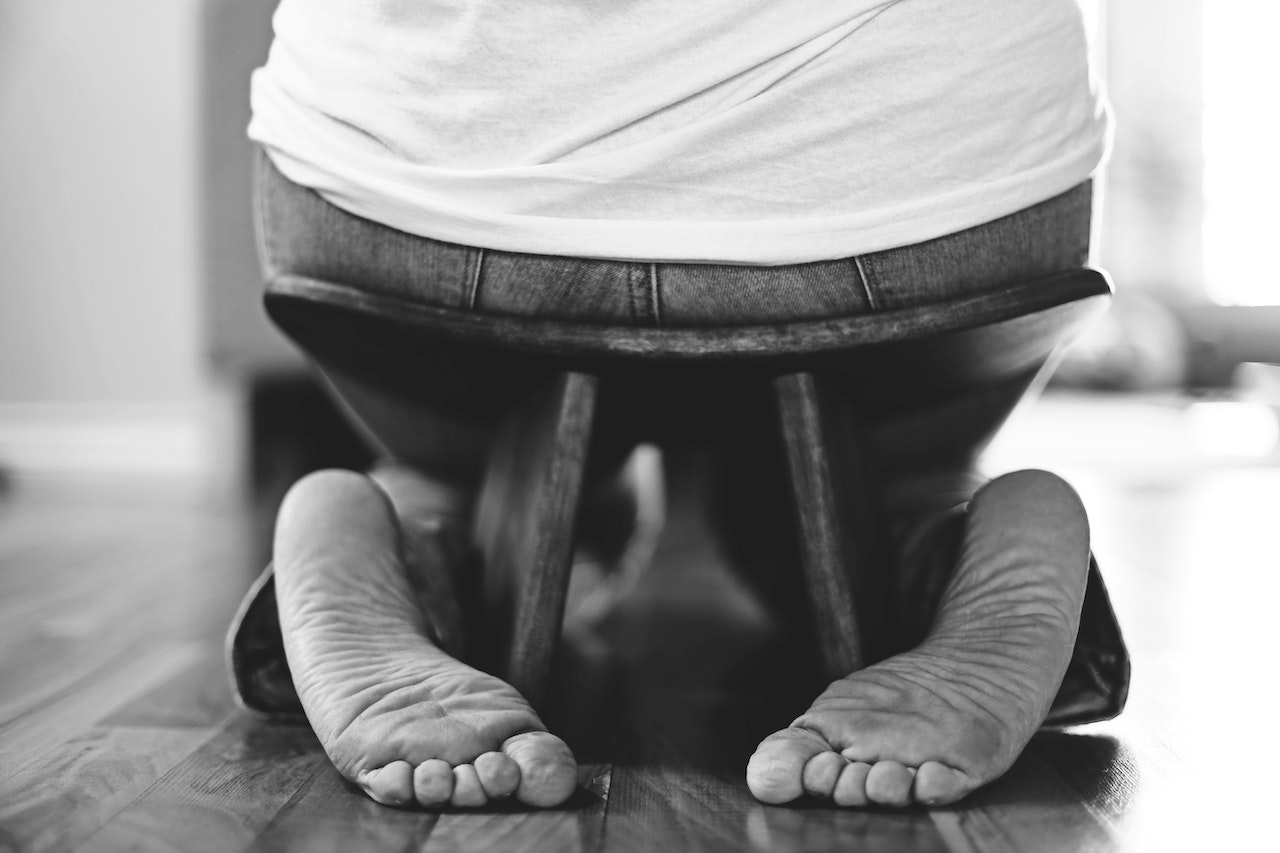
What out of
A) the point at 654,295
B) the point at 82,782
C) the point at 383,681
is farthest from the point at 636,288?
the point at 82,782

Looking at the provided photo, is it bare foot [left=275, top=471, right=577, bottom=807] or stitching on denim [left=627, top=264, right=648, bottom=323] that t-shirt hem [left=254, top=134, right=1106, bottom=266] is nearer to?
stitching on denim [left=627, top=264, right=648, bottom=323]

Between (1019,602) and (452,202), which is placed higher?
(452,202)

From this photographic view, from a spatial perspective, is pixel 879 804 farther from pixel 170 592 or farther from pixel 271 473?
pixel 271 473

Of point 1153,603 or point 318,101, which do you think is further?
point 1153,603

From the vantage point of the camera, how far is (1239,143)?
4496mm

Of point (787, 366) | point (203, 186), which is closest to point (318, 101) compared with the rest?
point (787, 366)

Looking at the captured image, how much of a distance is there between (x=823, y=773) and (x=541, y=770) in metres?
0.12

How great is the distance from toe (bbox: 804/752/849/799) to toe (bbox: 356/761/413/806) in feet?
0.55

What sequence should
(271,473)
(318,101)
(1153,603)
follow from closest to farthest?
(318,101), (1153,603), (271,473)

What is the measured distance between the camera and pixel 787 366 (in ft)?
1.87

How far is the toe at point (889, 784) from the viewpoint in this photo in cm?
48

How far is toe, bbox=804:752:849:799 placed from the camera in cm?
48

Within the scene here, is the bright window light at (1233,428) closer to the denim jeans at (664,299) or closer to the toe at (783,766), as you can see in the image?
the denim jeans at (664,299)

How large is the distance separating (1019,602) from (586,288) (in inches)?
10.3
